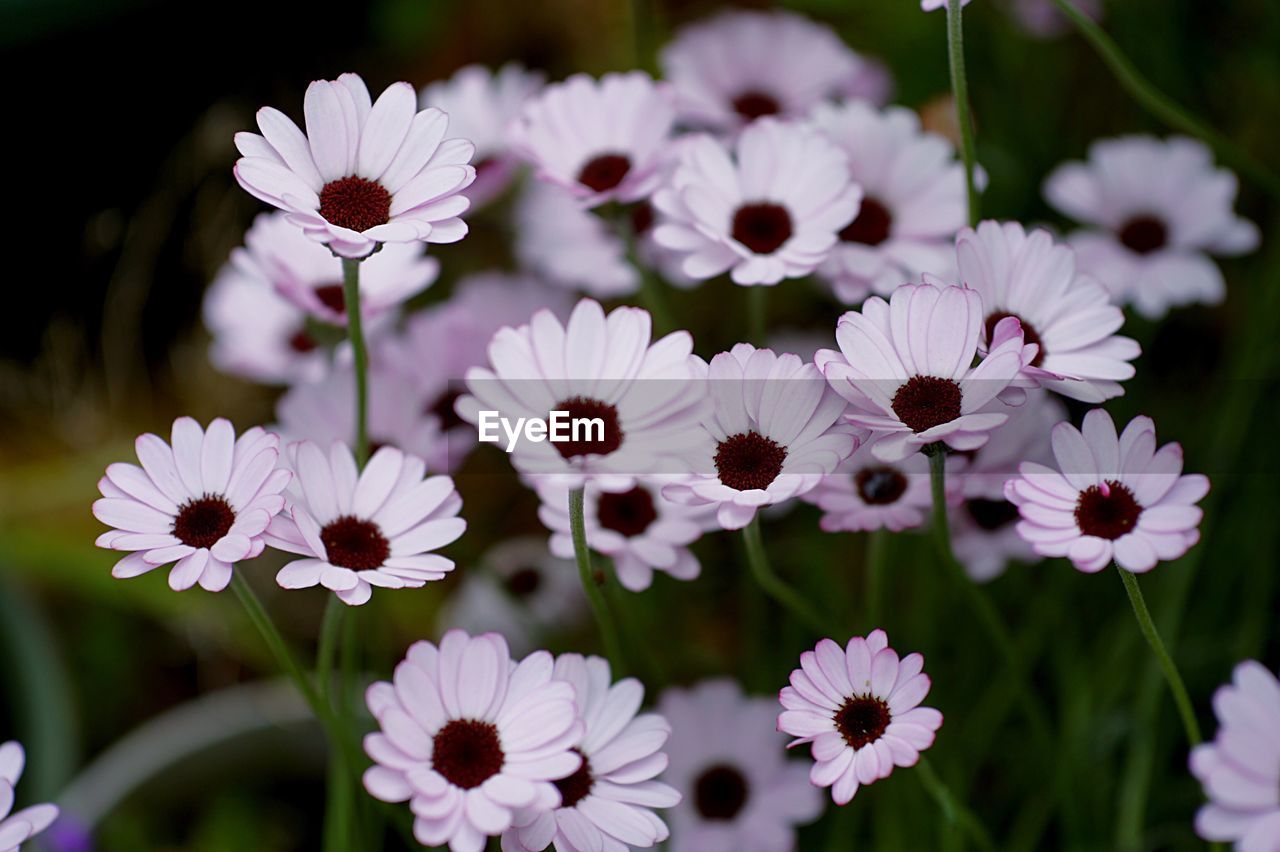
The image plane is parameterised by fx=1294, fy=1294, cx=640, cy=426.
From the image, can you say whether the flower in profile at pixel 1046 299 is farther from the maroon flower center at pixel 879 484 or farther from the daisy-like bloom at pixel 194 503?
the daisy-like bloom at pixel 194 503

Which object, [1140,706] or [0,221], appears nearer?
[1140,706]

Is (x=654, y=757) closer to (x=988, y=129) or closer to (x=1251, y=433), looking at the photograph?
(x=1251, y=433)

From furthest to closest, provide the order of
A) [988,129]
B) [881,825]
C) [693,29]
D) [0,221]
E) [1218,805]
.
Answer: [0,221] → [988,129] → [693,29] → [881,825] → [1218,805]

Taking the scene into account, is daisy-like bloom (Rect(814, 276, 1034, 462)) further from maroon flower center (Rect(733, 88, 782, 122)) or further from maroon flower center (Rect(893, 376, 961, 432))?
maroon flower center (Rect(733, 88, 782, 122))

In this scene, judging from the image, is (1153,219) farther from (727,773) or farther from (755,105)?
(727,773)

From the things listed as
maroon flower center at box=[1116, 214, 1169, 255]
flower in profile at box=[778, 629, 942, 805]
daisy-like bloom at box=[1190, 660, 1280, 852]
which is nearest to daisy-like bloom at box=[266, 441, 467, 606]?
flower in profile at box=[778, 629, 942, 805]

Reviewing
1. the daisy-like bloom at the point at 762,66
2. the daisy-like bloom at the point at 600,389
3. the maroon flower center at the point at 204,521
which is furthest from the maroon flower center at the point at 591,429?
the daisy-like bloom at the point at 762,66

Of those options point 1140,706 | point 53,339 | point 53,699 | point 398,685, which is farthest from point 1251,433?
point 53,339
